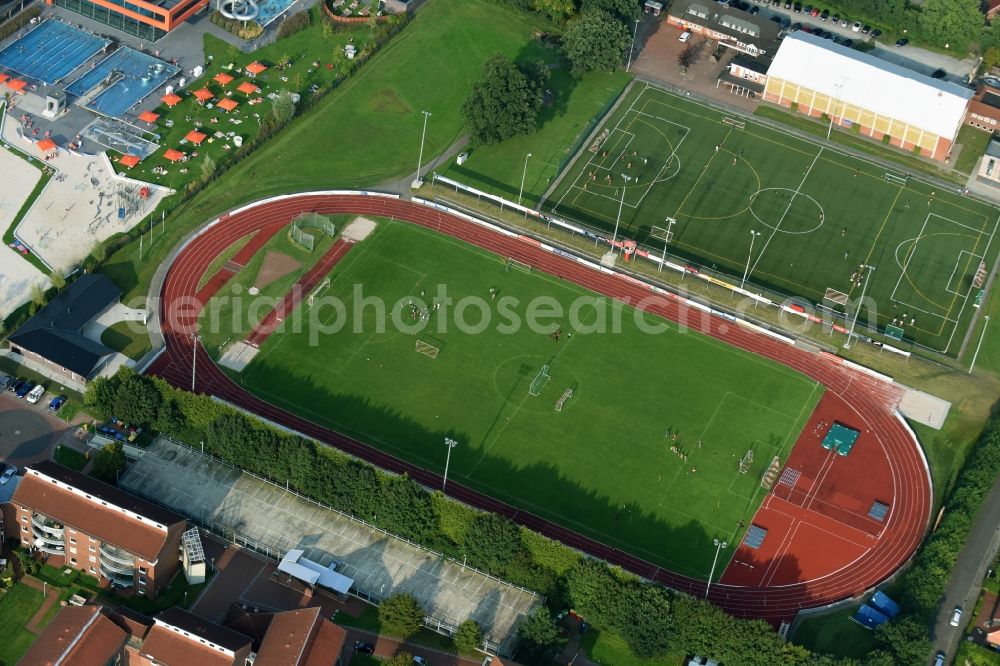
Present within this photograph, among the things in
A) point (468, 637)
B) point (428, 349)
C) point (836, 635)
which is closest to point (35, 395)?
point (428, 349)

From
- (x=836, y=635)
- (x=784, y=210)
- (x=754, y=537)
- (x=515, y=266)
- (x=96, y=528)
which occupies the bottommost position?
(x=96, y=528)

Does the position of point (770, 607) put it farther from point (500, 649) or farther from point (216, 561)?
point (216, 561)

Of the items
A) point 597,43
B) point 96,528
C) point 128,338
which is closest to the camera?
point 96,528

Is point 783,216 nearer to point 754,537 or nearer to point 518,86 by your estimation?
point 518,86

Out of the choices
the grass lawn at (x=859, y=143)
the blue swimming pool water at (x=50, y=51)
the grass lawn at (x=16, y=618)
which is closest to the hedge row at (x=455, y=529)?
the grass lawn at (x=16, y=618)

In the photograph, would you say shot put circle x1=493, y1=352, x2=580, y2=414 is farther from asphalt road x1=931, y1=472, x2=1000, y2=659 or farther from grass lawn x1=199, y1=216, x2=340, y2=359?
asphalt road x1=931, y1=472, x2=1000, y2=659

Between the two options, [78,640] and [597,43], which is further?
[597,43]

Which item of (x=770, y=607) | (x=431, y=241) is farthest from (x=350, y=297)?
(x=770, y=607)
